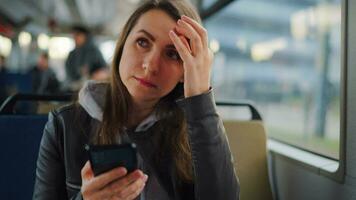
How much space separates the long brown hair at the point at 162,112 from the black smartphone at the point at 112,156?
410 mm

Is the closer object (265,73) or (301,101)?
(301,101)

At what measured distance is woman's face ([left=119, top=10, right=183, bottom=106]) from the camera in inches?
42.2

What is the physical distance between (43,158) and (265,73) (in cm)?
344

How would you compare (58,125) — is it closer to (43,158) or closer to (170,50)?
(43,158)

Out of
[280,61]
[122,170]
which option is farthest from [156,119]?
[280,61]

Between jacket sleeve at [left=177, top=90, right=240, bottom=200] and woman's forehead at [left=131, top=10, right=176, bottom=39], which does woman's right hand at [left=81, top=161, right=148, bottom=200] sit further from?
woman's forehead at [left=131, top=10, right=176, bottom=39]

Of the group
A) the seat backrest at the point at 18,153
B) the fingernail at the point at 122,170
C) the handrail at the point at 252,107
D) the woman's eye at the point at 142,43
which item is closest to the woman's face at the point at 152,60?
the woman's eye at the point at 142,43

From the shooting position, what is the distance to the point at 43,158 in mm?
1159

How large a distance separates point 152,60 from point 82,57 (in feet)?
12.8

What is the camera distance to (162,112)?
122cm

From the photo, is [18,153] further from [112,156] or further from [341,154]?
[341,154]

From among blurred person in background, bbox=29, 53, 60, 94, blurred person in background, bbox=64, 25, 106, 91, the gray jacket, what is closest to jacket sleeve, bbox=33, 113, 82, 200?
the gray jacket

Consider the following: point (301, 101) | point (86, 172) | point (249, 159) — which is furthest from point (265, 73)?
point (86, 172)

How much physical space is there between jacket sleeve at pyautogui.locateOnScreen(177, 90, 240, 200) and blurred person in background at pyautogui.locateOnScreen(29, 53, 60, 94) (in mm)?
6393
